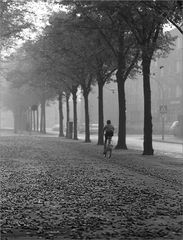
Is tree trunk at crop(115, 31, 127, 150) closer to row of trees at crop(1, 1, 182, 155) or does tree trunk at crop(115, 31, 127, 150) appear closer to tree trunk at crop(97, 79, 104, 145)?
row of trees at crop(1, 1, 182, 155)

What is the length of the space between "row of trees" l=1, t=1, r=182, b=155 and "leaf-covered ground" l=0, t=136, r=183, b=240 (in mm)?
5336

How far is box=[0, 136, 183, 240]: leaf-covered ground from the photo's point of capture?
24.4 ft

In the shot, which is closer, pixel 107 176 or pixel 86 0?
pixel 107 176

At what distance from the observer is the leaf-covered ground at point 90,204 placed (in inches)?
293

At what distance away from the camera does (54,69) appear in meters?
40.5

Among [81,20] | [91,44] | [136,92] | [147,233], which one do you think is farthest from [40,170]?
[136,92]

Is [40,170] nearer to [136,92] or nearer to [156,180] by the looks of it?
[156,180]

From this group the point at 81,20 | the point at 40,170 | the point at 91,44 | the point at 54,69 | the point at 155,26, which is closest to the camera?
the point at 40,170

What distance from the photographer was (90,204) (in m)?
9.84

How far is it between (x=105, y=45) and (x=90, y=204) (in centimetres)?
2212

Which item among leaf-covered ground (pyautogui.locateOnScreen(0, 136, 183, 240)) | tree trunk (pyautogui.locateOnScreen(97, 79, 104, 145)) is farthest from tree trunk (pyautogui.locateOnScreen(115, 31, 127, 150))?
leaf-covered ground (pyautogui.locateOnScreen(0, 136, 183, 240))

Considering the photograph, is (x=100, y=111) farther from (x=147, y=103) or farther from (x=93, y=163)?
(x=93, y=163)

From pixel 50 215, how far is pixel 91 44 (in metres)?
24.9

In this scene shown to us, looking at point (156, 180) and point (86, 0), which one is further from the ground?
point (86, 0)
